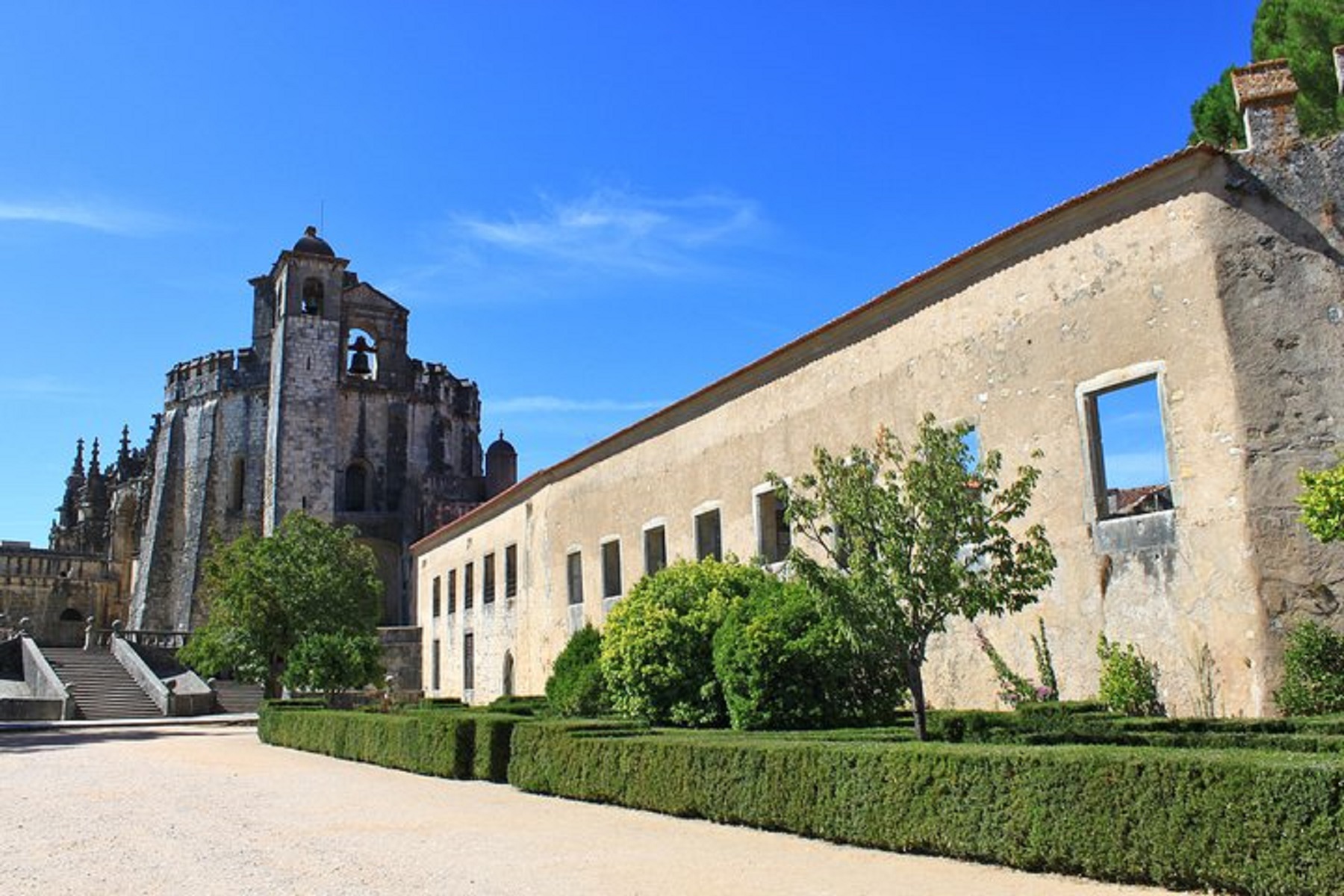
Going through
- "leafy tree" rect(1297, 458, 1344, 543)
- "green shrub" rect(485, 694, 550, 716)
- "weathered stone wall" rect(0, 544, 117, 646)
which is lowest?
"green shrub" rect(485, 694, 550, 716)

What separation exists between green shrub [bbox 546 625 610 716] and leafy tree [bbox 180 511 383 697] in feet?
45.3

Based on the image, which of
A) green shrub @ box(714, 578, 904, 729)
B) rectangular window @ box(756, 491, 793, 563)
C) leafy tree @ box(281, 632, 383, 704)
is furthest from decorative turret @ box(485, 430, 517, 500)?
green shrub @ box(714, 578, 904, 729)

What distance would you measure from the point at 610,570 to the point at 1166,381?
15727 millimetres

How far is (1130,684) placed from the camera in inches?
505

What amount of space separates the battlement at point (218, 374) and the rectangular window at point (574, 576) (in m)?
34.8

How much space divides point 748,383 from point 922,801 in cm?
1354

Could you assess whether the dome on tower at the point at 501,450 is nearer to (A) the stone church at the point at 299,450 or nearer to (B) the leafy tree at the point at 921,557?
(A) the stone church at the point at 299,450

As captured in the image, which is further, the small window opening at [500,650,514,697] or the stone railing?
the stone railing

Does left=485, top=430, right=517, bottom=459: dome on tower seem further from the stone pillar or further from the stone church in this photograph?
the stone pillar

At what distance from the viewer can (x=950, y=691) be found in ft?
50.8

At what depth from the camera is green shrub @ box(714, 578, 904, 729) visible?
13.4 m

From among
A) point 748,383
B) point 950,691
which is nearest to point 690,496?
point 748,383

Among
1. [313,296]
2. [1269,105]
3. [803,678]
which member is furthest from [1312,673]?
[313,296]

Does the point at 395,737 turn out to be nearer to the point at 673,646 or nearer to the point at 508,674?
the point at 673,646
